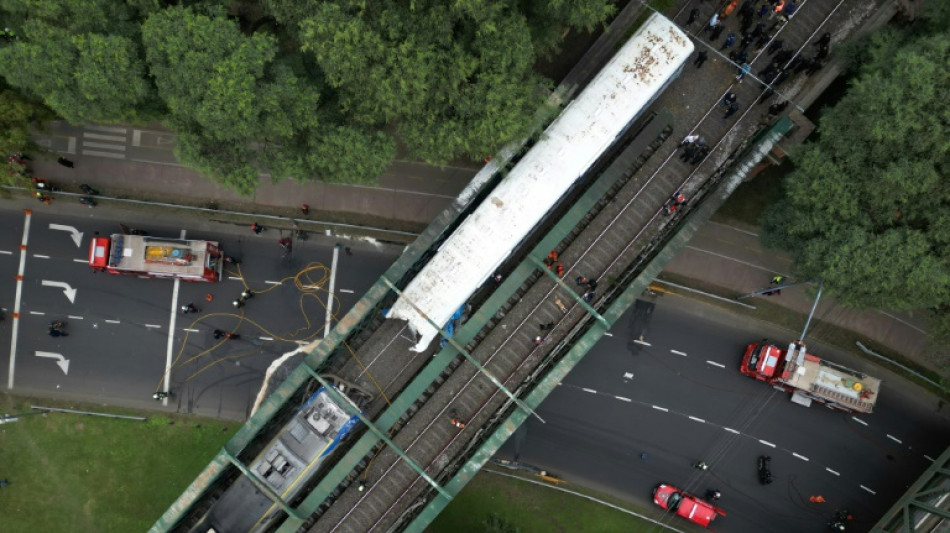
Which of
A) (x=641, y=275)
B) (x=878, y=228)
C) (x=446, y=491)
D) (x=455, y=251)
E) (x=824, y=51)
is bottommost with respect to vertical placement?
(x=446, y=491)

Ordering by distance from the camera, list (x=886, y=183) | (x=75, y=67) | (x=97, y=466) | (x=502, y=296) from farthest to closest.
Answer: (x=97, y=466), (x=502, y=296), (x=886, y=183), (x=75, y=67)

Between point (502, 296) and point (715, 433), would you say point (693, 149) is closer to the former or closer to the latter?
point (502, 296)

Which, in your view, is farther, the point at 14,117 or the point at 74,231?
the point at 74,231

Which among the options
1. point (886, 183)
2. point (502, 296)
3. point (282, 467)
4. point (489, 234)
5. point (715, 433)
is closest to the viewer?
point (886, 183)

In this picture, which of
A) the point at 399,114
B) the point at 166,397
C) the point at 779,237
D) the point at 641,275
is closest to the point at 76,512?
the point at 166,397

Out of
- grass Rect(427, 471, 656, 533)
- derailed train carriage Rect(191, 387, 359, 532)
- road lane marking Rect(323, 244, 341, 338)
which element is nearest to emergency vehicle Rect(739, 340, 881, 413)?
grass Rect(427, 471, 656, 533)

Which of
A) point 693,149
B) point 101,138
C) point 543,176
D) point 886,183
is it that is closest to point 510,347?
point 543,176

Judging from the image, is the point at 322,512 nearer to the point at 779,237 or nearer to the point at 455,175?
the point at 455,175
